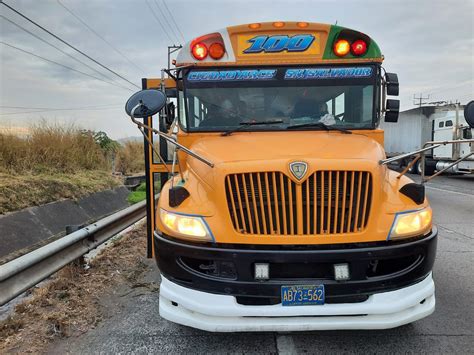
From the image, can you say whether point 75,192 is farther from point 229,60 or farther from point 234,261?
point 234,261

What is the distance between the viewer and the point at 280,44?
3.83 meters

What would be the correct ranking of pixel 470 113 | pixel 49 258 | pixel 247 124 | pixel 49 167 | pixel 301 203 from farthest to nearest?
pixel 49 167
pixel 247 124
pixel 49 258
pixel 470 113
pixel 301 203

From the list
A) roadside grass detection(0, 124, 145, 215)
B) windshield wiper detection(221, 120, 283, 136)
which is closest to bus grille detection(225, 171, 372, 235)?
windshield wiper detection(221, 120, 283, 136)

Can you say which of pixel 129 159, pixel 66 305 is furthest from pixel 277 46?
pixel 129 159

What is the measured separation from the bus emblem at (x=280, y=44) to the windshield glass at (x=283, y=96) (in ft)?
0.61

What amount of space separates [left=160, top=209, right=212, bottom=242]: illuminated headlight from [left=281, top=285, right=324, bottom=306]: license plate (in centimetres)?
61

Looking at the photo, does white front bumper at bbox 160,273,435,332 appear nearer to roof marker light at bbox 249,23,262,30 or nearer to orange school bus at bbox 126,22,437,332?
orange school bus at bbox 126,22,437,332

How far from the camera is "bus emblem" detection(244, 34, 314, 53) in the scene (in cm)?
382

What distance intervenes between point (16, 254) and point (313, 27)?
4848mm

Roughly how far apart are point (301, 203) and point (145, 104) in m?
1.46

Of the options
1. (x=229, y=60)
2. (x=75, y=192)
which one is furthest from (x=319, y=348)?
(x=75, y=192)

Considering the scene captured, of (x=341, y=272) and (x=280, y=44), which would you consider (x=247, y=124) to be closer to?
(x=280, y=44)

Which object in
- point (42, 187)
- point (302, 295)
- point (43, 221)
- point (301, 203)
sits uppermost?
point (301, 203)

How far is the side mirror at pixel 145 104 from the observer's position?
10.2ft
